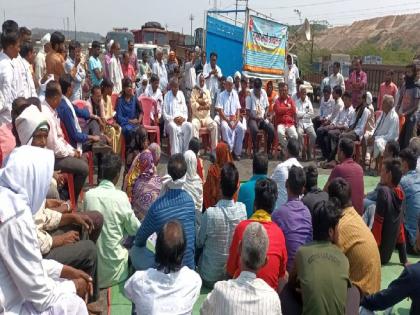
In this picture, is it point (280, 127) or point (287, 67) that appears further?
point (287, 67)

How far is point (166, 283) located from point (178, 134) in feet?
19.9

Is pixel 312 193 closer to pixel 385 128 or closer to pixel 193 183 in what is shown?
pixel 193 183

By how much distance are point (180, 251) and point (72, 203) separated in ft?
9.38

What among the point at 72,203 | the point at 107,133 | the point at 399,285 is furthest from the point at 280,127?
the point at 399,285

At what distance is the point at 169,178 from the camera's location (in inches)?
162

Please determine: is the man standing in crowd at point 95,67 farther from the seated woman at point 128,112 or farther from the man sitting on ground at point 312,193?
the man sitting on ground at point 312,193

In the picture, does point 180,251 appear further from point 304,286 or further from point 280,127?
point 280,127

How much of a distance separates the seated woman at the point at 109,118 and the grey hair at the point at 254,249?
5099 mm

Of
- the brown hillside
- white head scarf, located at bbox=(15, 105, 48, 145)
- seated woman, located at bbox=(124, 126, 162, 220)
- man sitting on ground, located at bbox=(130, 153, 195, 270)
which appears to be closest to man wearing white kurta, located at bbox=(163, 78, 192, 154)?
seated woman, located at bbox=(124, 126, 162, 220)

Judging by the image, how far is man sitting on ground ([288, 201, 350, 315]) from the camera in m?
2.78

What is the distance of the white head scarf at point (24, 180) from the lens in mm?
2242

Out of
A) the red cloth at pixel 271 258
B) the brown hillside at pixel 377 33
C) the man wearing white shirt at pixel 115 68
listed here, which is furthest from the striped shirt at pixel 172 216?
the brown hillside at pixel 377 33

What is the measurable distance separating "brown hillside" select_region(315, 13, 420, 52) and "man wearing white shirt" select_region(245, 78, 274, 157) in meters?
59.7

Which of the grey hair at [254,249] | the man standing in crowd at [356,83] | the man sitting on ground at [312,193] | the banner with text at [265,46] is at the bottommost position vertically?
the man sitting on ground at [312,193]
